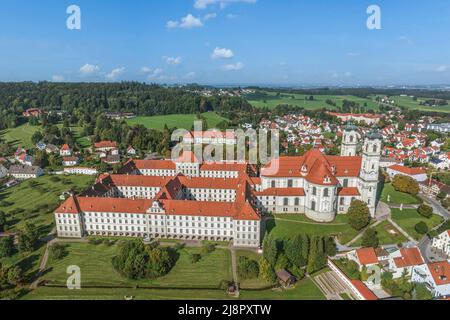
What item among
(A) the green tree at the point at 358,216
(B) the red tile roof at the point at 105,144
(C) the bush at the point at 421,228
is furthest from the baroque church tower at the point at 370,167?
(B) the red tile roof at the point at 105,144

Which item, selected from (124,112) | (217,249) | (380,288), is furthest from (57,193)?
(124,112)

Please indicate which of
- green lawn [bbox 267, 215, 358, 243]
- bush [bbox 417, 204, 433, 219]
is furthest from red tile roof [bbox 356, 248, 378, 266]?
bush [bbox 417, 204, 433, 219]

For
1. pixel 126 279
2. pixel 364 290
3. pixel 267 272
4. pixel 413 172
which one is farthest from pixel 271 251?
pixel 413 172

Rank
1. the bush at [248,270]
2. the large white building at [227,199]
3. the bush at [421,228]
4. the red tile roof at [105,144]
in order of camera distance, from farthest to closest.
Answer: the red tile roof at [105,144]
the bush at [421,228]
the large white building at [227,199]
the bush at [248,270]

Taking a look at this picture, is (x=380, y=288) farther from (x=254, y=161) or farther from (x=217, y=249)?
(x=254, y=161)

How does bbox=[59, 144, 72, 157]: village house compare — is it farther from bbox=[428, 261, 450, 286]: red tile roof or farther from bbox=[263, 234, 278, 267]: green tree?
bbox=[428, 261, 450, 286]: red tile roof

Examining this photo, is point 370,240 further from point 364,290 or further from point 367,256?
point 364,290

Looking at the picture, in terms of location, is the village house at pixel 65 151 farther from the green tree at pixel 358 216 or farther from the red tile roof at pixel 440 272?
the red tile roof at pixel 440 272
